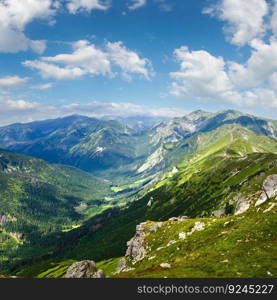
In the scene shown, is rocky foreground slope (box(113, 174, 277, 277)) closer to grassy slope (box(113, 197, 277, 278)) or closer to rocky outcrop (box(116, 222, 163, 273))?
grassy slope (box(113, 197, 277, 278))

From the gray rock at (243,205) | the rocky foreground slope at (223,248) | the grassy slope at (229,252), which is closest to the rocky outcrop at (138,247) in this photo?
the rocky foreground slope at (223,248)

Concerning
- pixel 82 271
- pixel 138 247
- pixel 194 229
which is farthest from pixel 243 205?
pixel 82 271

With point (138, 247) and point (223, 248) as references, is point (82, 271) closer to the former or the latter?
point (138, 247)

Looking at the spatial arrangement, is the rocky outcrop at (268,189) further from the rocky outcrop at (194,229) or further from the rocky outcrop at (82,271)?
the rocky outcrop at (82,271)

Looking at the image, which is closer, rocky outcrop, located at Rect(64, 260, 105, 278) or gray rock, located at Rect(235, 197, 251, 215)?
rocky outcrop, located at Rect(64, 260, 105, 278)
